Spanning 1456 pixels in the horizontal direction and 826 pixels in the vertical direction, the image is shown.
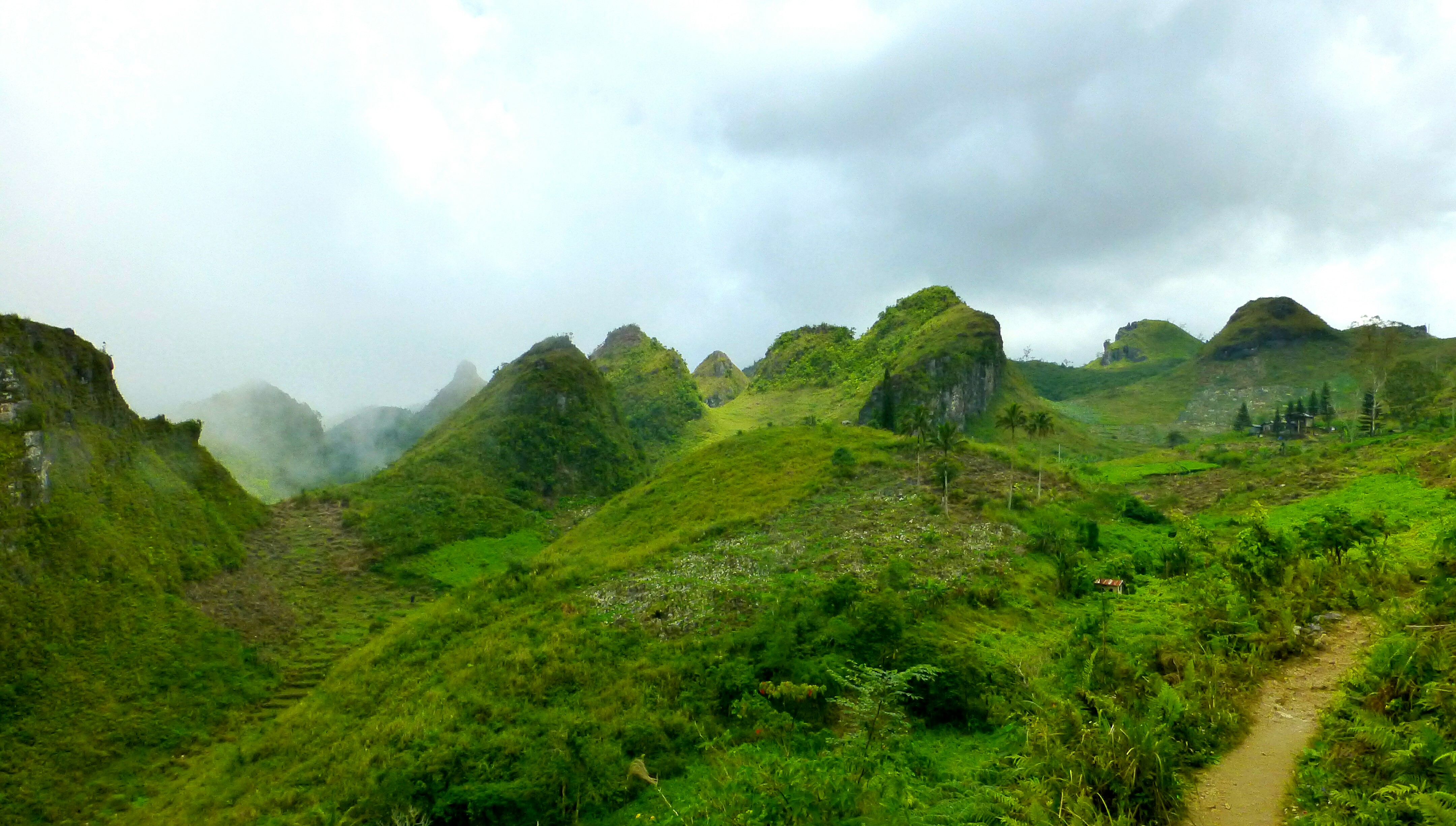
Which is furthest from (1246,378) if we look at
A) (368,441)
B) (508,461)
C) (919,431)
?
(368,441)

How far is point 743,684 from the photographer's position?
870 inches

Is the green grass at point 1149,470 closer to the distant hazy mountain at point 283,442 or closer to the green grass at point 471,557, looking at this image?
the green grass at point 471,557

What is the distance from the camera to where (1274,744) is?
39.6 ft

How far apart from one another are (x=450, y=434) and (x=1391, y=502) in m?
102

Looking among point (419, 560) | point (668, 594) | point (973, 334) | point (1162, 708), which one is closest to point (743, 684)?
point (668, 594)

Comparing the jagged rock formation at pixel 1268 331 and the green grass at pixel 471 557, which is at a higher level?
the jagged rock formation at pixel 1268 331

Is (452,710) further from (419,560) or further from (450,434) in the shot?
(450,434)

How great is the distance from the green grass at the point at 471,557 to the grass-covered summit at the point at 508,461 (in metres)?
1.67

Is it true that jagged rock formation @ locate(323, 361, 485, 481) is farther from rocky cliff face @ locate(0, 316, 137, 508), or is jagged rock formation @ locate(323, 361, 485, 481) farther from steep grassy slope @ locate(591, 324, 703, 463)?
rocky cliff face @ locate(0, 316, 137, 508)

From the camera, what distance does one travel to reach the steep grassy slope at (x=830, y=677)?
12.5m

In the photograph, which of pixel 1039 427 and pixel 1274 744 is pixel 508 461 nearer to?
pixel 1039 427

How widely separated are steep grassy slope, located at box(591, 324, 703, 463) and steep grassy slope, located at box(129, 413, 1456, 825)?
93.8 m

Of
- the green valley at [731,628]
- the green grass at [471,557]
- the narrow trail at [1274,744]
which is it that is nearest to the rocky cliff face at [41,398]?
the green valley at [731,628]

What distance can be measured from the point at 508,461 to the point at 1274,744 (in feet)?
304
